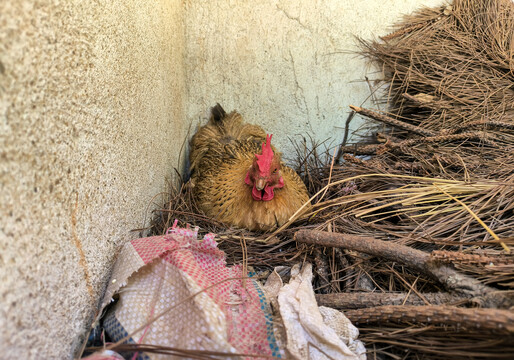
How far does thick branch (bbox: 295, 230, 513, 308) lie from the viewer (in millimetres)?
1257

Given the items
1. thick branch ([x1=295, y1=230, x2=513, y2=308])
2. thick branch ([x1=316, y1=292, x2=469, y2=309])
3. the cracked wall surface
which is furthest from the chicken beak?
the cracked wall surface

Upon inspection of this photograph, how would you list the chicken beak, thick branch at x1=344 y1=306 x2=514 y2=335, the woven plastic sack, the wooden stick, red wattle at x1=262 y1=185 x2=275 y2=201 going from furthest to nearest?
the wooden stick < red wattle at x1=262 y1=185 x2=275 y2=201 < the chicken beak < the woven plastic sack < thick branch at x1=344 y1=306 x2=514 y2=335

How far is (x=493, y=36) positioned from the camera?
9.92 feet

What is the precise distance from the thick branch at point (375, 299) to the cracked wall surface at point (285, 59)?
1948 millimetres

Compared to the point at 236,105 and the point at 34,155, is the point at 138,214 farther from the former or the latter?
the point at 236,105

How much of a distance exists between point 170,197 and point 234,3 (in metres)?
1.74

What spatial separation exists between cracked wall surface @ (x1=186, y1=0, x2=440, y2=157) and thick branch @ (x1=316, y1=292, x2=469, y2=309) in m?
1.95

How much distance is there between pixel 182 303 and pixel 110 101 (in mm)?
901

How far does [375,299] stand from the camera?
147cm

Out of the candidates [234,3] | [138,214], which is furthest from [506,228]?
[234,3]

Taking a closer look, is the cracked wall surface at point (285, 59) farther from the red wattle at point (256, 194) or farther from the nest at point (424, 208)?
the red wattle at point (256, 194)

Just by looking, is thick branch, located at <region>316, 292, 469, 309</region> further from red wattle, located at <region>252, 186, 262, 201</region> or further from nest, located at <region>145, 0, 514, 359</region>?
red wattle, located at <region>252, 186, 262, 201</region>

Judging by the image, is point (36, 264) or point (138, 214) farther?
point (138, 214)

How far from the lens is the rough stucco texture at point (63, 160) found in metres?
0.88
